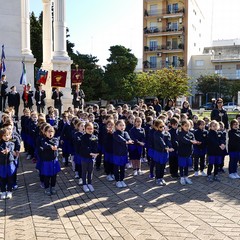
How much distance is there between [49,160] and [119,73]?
34.2 metres

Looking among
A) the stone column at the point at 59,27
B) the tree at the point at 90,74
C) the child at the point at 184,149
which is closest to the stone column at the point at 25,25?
the stone column at the point at 59,27

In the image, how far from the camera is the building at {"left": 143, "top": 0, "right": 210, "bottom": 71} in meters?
53.8

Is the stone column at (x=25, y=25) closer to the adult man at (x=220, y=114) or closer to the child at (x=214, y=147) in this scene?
the adult man at (x=220, y=114)

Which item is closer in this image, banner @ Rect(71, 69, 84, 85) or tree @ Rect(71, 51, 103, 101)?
banner @ Rect(71, 69, 84, 85)

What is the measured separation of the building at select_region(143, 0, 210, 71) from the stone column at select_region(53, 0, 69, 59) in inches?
1325

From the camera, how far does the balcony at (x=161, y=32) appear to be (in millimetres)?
53906

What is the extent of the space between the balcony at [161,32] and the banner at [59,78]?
1457 inches

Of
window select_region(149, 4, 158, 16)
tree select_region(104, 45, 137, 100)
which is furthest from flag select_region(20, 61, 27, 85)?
window select_region(149, 4, 158, 16)

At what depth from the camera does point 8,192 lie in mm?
6777

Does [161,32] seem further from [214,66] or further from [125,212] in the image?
[125,212]

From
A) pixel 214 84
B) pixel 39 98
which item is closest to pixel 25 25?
pixel 39 98

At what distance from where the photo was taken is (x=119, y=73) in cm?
4047

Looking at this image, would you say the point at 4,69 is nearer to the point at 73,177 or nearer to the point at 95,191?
the point at 73,177

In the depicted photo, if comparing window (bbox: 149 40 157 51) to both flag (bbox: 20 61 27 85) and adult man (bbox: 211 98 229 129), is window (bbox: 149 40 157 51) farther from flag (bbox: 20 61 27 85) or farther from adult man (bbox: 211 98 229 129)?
adult man (bbox: 211 98 229 129)
